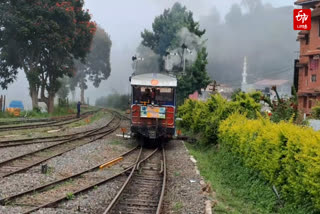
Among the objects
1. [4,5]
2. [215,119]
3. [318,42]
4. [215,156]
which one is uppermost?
[4,5]

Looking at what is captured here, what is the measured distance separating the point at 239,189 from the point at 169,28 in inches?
1502

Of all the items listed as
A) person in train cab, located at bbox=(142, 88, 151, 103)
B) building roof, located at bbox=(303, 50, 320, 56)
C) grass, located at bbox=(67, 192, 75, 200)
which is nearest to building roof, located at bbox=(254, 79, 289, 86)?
building roof, located at bbox=(303, 50, 320, 56)

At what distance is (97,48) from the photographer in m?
70.9

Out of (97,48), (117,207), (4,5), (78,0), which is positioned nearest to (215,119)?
(117,207)

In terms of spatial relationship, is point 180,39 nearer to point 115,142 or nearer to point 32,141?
point 115,142

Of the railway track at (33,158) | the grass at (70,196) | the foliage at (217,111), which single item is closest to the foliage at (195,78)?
→ the foliage at (217,111)

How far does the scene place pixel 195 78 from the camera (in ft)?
120

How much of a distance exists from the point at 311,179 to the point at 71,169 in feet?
22.8

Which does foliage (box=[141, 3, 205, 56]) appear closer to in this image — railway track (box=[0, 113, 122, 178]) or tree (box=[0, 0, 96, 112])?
tree (box=[0, 0, 96, 112])

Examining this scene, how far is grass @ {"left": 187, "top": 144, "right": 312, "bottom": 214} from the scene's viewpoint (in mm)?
8281

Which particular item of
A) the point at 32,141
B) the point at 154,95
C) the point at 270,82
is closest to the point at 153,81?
the point at 154,95

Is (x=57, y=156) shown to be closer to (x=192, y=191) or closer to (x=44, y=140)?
(x=44, y=140)

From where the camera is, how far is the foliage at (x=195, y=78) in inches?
1427

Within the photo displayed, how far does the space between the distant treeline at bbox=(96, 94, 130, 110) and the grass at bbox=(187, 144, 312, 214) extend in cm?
4369
